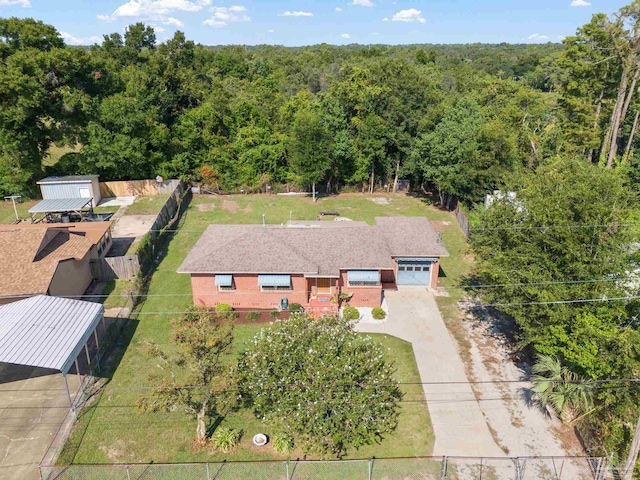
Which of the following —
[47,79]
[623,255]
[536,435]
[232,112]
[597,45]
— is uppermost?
[597,45]

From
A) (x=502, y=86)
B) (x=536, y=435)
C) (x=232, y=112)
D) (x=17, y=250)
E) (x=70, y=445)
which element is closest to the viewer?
(x=70, y=445)

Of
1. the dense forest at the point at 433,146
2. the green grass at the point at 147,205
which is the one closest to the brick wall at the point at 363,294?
the dense forest at the point at 433,146

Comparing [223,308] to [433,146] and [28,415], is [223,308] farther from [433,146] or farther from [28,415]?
[433,146]

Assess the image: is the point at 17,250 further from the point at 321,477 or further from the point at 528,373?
the point at 528,373

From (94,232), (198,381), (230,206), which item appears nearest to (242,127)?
(230,206)

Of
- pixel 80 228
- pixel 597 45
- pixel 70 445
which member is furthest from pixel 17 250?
pixel 597 45

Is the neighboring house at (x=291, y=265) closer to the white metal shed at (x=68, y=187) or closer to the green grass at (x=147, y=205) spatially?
the green grass at (x=147, y=205)

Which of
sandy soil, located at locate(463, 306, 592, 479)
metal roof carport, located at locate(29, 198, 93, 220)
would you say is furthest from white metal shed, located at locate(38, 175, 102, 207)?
sandy soil, located at locate(463, 306, 592, 479)
